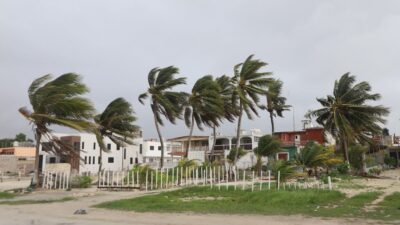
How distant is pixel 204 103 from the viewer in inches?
1479

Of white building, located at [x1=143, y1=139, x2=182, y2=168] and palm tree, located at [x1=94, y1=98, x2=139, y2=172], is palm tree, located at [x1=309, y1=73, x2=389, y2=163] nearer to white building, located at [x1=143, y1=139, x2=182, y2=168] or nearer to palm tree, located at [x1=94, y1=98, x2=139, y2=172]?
palm tree, located at [x1=94, y1=98, x2=139, y2=172]

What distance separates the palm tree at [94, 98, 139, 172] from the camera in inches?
1156

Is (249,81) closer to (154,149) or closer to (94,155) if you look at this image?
(94,155)

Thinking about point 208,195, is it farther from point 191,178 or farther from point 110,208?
point 191,178

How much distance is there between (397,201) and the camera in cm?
1547

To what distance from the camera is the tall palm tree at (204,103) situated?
121 ft

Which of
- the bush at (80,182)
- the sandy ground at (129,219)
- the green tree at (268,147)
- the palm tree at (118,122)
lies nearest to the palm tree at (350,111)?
the green tree at (268,147)

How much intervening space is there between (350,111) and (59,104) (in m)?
25.6

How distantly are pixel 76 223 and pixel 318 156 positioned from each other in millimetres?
18418

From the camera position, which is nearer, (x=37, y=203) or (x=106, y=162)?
(x=37, y=203)

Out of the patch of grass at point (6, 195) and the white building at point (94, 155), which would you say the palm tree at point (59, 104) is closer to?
the patch of grass at point (6, 195)

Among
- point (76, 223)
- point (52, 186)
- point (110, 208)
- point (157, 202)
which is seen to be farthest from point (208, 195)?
point (52, 186)

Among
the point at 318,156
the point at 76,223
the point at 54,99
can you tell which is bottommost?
the point at 76,223

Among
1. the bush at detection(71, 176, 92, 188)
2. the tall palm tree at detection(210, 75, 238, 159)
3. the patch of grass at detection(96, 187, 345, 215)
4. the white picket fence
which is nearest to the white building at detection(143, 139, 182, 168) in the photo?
the tall palm tree at detection(210, 75, 238, 159)
